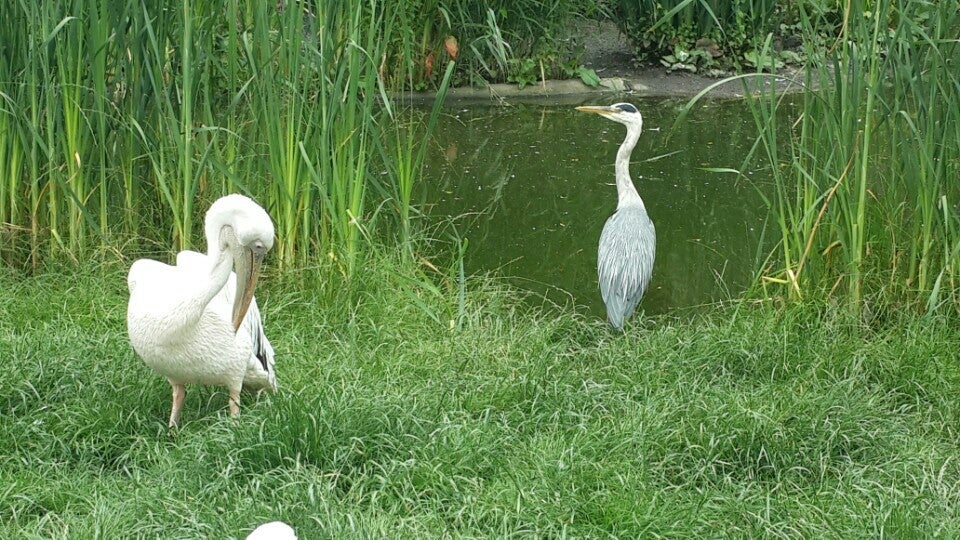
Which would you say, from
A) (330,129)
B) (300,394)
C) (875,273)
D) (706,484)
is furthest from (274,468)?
(875,273)

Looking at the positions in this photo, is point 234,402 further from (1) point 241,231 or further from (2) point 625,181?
(2) point 625,181

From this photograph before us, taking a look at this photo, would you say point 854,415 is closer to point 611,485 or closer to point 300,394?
point 611,485

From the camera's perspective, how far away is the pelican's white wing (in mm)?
3619

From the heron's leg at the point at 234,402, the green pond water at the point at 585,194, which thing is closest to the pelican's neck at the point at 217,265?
the heron's leg at the point at 234,402

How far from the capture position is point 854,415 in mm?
3617

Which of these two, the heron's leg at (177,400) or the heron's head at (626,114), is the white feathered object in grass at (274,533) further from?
the heron's head at (626,114)

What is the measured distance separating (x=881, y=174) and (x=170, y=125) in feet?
8.33

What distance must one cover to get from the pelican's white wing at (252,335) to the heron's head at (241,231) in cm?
12

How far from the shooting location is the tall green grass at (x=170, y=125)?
4.37m

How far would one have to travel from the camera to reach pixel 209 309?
11.6ft

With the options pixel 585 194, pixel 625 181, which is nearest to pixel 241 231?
pixel 625 181

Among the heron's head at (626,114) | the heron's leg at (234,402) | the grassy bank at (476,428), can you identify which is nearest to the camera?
the grassy bank at (476,428)

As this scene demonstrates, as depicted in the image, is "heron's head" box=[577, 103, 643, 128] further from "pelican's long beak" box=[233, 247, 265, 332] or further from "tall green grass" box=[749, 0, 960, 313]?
"pelican's long beak" box=[233, 247, 265, 332]

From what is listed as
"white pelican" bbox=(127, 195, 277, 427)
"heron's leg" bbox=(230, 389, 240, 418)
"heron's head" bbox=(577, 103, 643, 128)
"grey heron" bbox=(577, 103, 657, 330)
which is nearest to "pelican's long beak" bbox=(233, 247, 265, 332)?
"white pelican" bbox=(127, 195, 277, 427)
